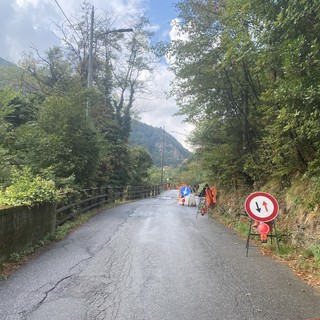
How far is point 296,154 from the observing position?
30.9 ft

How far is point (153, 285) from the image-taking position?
5359mm

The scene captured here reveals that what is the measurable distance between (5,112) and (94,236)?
241 inches

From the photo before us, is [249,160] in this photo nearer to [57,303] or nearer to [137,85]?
[57,303]

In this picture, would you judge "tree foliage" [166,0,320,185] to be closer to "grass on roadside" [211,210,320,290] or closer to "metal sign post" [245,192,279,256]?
"metal sign post" [245,192,279,256]

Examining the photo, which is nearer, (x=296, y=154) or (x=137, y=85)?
(x=296, y=154)

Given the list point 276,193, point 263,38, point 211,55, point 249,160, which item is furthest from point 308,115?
point 211,55

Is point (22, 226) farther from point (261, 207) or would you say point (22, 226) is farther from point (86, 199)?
point (86, 199)

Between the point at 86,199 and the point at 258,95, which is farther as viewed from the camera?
the point at 86,199

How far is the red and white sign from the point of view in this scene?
26.1ft

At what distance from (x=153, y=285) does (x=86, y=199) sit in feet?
33.7

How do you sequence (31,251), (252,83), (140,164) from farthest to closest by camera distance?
1. (140,164)
2. (252,83)
3. (31,251)

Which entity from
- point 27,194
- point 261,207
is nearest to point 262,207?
point 261,207

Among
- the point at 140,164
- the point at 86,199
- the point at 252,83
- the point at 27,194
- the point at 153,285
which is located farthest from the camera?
the point at 140,164

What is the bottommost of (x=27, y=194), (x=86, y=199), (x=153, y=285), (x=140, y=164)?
(x=153, y=285)
